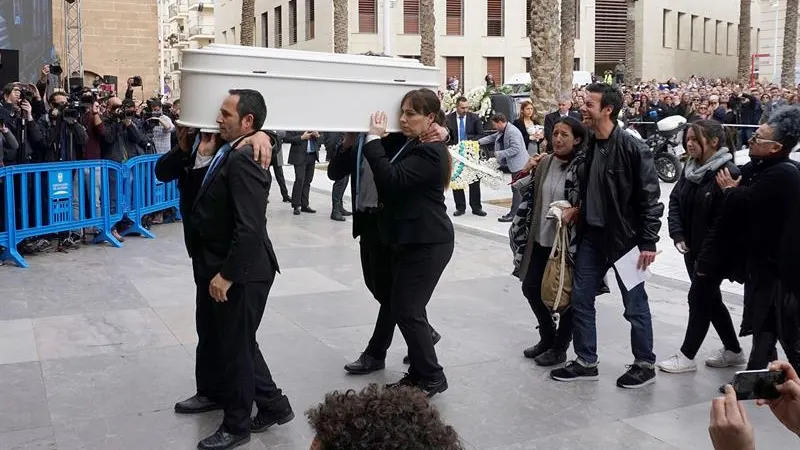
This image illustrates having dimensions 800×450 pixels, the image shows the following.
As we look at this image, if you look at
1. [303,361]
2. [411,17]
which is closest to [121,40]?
[411,17]

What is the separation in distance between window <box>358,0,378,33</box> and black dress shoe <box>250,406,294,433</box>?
40507mm

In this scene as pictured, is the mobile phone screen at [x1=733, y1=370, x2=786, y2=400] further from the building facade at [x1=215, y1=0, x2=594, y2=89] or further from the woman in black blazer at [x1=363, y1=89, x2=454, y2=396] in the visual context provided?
the building facade at [x1=215, y1=0, x2=594, y2=89]

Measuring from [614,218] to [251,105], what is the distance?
95.2 inches

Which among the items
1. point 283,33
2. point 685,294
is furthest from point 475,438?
point 283,33

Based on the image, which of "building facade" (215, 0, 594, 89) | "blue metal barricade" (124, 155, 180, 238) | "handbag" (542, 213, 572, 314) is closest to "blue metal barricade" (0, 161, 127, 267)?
"blue metal barricade" (124, 155, 180, 238)

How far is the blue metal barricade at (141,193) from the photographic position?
1155cm

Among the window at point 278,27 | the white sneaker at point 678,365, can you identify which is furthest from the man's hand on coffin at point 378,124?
the window at point 278,27

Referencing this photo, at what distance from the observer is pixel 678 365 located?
604cm

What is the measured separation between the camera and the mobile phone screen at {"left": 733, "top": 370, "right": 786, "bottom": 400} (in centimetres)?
208

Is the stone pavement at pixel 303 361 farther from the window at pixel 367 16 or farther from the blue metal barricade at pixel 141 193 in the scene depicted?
the window at pixel 367 16

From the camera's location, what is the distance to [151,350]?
21.0 ft

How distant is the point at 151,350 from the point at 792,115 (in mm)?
4600

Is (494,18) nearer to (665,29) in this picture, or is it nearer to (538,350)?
(665,29)

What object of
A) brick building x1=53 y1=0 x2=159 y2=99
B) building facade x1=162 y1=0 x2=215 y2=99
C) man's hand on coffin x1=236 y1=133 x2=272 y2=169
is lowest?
man's hand on coffin x1=236 y1=133 x2=272 y2=169
